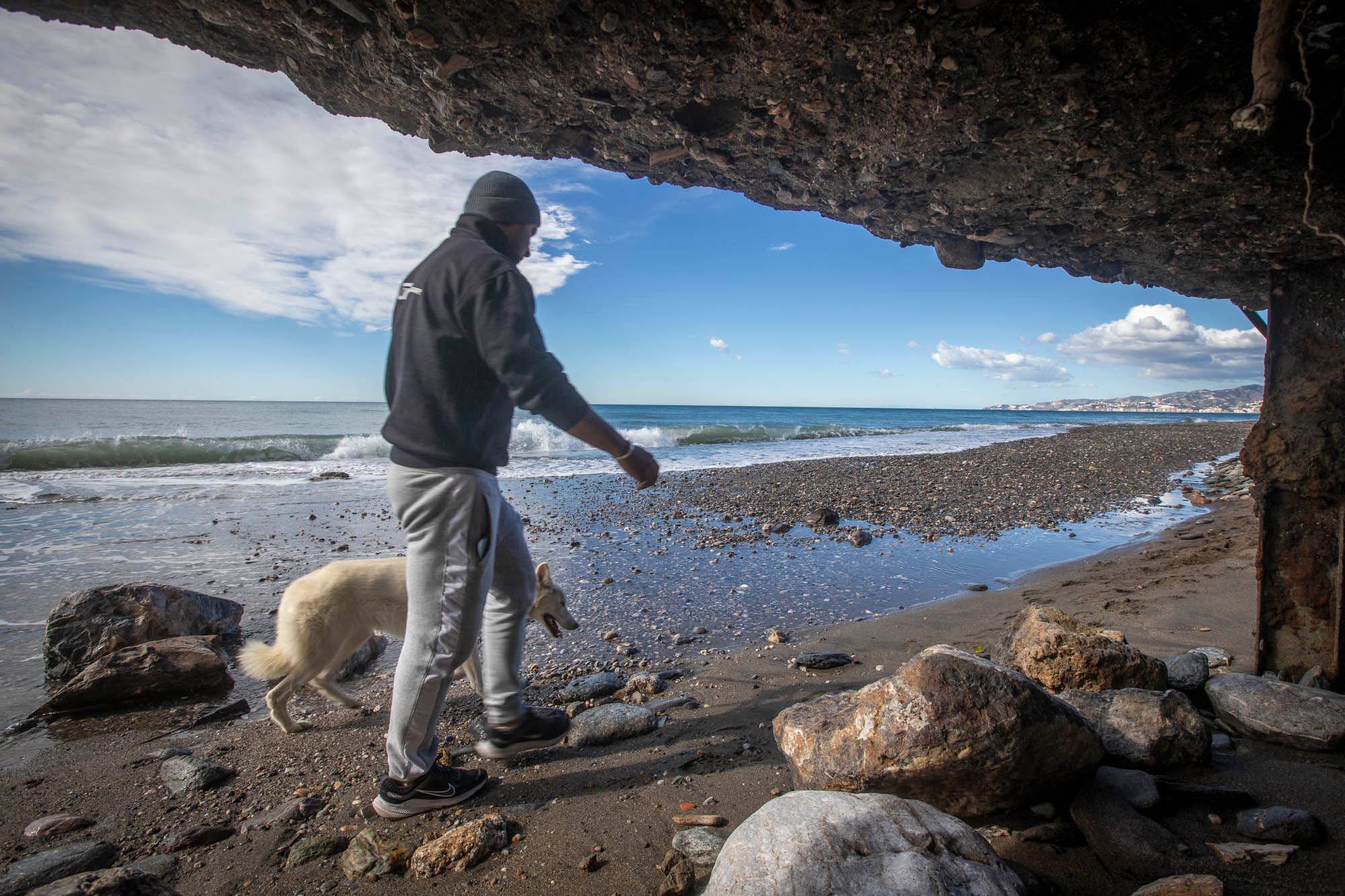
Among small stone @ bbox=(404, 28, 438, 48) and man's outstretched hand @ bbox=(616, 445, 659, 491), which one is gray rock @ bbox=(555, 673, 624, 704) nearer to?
man's outstretched hand @ bbox=(616, 445, 659, 491)

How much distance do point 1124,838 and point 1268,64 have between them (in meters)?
2.67

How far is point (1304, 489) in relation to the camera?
2918mm

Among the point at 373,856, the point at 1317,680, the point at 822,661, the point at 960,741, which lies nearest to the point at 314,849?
the point at 373,856

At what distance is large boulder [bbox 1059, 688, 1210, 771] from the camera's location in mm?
2193

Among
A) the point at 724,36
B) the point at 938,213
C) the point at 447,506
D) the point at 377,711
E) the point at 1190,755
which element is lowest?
the point at 377,711

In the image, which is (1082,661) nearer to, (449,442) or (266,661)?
(449,442)

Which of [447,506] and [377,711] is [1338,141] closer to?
[447,506]

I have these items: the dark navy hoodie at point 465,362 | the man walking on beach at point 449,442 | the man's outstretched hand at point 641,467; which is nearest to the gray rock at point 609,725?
Answer: the man walking on beach at point 449,442

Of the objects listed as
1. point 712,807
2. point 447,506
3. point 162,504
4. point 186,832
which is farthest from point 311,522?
point 712,807

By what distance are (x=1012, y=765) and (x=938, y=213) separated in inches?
127

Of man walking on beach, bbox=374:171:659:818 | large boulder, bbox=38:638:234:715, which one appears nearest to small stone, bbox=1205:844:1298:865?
man walking on beach, bbox=374:171:659:818

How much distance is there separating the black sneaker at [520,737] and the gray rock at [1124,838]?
2.17m

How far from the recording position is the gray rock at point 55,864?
1903 mm

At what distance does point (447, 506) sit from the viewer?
230 centimetres
